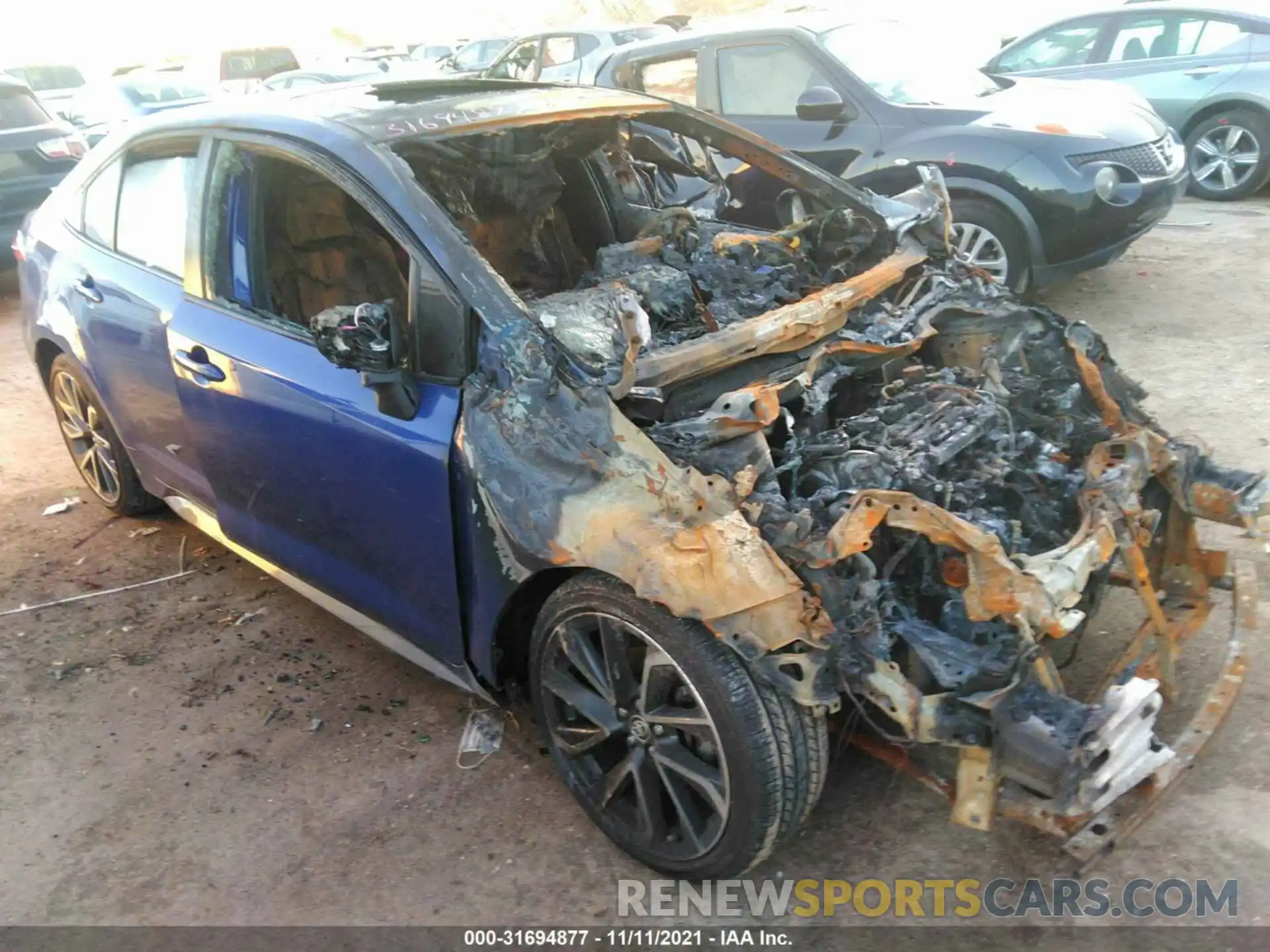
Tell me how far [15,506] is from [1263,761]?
512 centimetres

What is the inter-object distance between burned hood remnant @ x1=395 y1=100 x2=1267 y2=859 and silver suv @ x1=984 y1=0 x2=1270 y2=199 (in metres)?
6.40

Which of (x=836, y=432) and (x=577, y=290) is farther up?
(x=577, y=290)

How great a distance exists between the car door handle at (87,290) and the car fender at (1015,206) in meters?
4.23

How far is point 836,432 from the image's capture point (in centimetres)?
261

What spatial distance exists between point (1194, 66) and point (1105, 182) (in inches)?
158

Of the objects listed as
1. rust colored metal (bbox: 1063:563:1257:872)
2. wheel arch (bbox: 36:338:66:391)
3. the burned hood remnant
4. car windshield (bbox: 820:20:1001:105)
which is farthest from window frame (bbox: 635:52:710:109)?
rust colored metal (bbox: 1063:563:1257:872)

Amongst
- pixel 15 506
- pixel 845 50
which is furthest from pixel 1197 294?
pixel 15 506

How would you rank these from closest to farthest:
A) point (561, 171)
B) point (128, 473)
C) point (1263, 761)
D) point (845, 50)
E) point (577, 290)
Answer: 1. point (1263, 761)
2. point (577, 290)
3. point (561, 171)
4. point (128, 473)
5. point (845, 50)

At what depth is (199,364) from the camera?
3139 millimetres

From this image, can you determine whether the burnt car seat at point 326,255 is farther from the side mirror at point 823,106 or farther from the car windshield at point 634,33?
the car windshield at point 634,33

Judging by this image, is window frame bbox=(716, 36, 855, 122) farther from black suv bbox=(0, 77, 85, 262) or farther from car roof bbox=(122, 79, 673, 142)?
black suv bbox=(0, 77, 85, 262)

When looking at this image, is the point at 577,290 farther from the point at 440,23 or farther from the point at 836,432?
the point at 440,23

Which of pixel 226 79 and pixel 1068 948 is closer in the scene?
pixel 1068 948

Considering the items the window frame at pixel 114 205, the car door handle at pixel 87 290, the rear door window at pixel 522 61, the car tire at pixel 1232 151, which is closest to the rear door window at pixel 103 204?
the window frame at pixel 114 205
